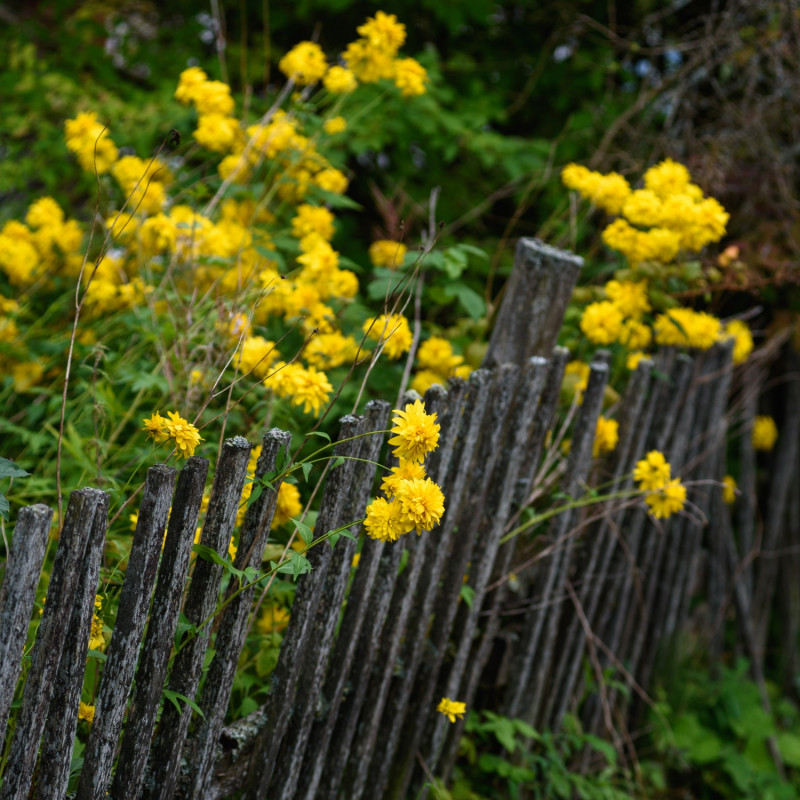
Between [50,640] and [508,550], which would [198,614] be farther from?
[508,550]

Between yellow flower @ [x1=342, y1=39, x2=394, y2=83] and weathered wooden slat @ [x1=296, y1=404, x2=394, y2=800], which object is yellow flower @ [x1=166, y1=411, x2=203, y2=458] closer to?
weathered wooden slat @ [x1=296, y1=404, x2=394, y2=800]

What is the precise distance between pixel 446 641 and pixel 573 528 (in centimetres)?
62

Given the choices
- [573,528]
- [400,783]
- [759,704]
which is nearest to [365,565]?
[400,783]

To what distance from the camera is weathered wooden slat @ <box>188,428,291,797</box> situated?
146 centimetres

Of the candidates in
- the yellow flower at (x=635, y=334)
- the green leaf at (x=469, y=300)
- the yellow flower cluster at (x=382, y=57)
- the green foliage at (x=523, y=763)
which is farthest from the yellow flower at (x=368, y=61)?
the green foliage at (x=523, y=763)

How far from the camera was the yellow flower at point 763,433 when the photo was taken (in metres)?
4.08

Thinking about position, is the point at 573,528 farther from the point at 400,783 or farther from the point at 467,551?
the point at 400,783

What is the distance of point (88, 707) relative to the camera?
1386 mm

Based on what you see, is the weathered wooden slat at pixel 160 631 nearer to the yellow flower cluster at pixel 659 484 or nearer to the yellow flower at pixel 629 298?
the yellow flower cluster at pixel 659 484

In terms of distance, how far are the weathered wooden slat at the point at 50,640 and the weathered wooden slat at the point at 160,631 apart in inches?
6.8

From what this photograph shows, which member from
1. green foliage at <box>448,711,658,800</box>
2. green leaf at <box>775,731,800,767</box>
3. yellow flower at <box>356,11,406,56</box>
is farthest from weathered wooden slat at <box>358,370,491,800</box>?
green leaf at <box>775,731,800,767</box>

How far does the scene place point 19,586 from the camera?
106cm

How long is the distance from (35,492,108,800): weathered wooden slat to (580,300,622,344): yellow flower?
1.98 metres

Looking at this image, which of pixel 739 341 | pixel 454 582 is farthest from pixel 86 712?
pixel 739 341
